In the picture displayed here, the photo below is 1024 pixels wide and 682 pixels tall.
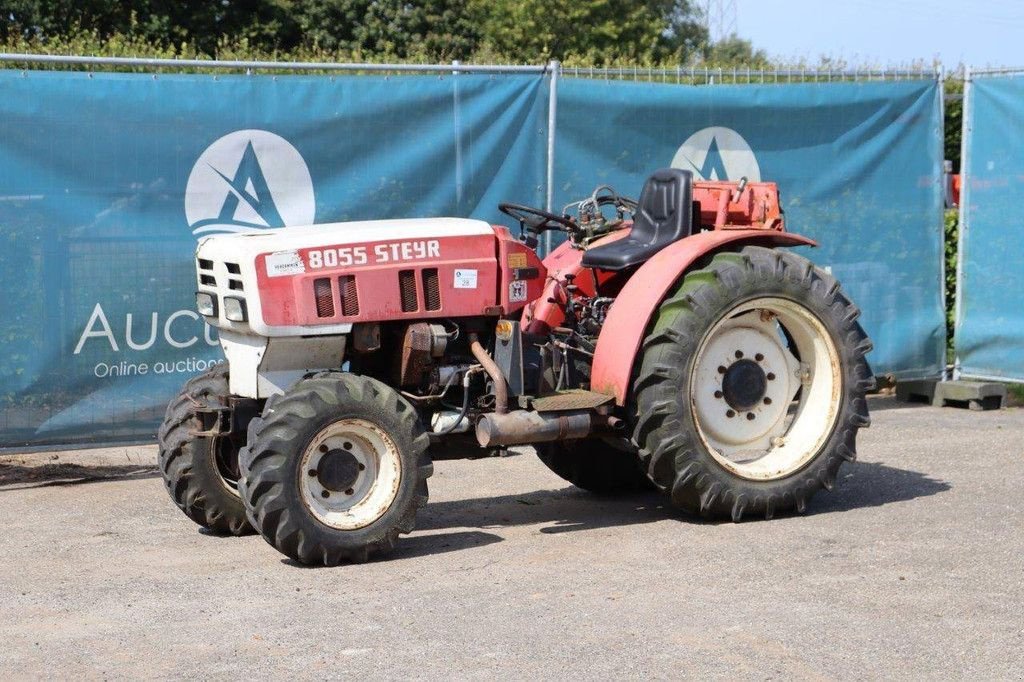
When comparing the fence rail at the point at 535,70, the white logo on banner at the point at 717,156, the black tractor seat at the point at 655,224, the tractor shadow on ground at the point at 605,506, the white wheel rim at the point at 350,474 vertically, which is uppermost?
the fence rail at the point at 535,70

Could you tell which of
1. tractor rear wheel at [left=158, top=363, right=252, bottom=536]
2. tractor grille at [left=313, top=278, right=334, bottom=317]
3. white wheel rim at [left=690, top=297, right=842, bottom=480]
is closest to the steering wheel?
white wheel rim at [left=690, top=297, right=842, bottom=480]

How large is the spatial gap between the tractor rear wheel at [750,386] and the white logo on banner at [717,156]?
275cm

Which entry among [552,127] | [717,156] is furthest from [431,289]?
[717,156]

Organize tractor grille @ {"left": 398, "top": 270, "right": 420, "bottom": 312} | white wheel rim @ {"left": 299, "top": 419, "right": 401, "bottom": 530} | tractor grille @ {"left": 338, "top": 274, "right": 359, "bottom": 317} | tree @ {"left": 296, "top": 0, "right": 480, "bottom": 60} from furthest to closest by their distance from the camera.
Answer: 1. tree @ {"left": 296, "top": 0, "right": 480, "bottom": 60}
2. tractor grille @ {"left": 398, "top": 270, "right": 420, "bottom": 312}
3. tractor grille @ {"left": 338, "top": 274, "right": 359, "bottom": 317}
4. white wheel rim @ {"left": 299, "top": 419, "right": 401, "bottom": 530}

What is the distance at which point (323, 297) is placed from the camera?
6.92 metres

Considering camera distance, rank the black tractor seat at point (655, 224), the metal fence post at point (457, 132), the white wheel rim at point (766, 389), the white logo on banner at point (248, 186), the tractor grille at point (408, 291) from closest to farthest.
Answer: the tractor grille at point (408, 291)
the white wheel rim at point (766, 389)
the black tractor seat at point (655, 224)
the white logo on banner at point (248, 186)
the metal fence post at point (457, 132)

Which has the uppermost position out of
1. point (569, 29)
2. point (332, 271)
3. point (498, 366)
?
point (569, 29)

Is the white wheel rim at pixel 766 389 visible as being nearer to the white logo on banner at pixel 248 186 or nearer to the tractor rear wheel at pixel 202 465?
the tractor rear wheel at pixel 202 465

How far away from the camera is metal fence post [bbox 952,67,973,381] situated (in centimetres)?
1139

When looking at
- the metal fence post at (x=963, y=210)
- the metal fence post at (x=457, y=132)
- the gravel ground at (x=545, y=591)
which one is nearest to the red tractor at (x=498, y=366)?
the gravel ground at (x=545, y=591)

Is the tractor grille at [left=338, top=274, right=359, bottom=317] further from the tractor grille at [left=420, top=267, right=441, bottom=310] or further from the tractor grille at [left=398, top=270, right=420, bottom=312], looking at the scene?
the tractor grille at [left=420, top=267, right=441, bottom=310]

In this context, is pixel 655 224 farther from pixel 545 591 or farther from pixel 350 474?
pixel 545 591

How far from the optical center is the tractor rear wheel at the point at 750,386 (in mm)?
7234

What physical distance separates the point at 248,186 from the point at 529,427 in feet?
10.3
